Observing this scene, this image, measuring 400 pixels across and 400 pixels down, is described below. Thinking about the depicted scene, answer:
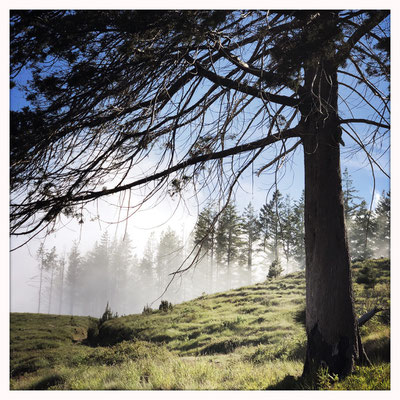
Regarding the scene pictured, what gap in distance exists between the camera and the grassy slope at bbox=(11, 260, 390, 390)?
10.2 feet

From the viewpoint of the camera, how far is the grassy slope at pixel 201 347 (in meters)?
3.10

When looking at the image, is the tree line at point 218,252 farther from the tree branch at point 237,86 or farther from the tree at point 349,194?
the tree branch at point 237,86

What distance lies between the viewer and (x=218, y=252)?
4.82 meters

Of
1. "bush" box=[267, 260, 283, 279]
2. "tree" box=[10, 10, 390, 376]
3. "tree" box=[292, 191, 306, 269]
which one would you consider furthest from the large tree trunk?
"bush" box=[267, 260, 283, 279]

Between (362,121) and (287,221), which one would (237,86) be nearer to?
(362,121)

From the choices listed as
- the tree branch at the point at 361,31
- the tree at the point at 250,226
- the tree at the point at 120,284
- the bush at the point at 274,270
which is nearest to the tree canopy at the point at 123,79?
the tree branch at the point at 361,31

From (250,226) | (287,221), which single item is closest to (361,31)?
(287,221)

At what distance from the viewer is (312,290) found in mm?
3066

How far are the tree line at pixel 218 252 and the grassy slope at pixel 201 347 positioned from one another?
743 mm

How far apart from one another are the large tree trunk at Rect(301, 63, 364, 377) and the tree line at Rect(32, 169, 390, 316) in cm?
45

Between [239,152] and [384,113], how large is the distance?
70.6 inches

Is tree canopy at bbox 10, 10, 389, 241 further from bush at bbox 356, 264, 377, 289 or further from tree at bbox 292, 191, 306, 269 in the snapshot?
bush at bbox 356, 264, 377, 289

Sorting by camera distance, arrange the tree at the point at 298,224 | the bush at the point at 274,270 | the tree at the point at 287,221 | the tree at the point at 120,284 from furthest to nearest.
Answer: the tree at the point at 120,284, the bush at the point at 274,270, the tree at the point at 298,224, the tree at the point at 287,221
